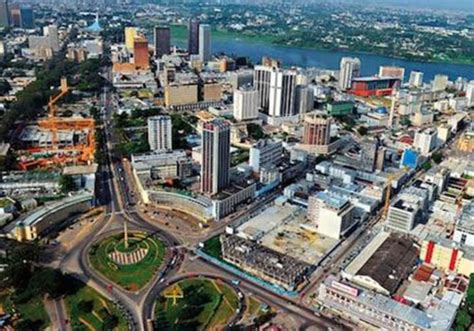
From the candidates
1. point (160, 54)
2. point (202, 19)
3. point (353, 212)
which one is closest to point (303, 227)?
point (353, 212)

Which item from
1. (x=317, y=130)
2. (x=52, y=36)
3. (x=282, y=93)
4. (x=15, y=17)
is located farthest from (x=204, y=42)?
(x=15, y=17)

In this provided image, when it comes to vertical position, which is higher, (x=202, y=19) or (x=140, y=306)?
(x=202, y=19)

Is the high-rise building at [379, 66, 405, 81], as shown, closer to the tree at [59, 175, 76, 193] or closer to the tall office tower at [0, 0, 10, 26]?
the tree at [59, 175, 76, 193]

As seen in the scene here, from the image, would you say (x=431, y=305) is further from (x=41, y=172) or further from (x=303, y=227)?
(x=41, y=172)

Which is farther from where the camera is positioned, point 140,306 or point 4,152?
point 4,152

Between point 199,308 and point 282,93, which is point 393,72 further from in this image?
point 199,308

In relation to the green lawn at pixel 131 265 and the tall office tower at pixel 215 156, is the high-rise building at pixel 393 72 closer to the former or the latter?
the tall office tower at pixel 215 156

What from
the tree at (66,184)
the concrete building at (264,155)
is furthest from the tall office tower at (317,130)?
the tree at (66,184)
